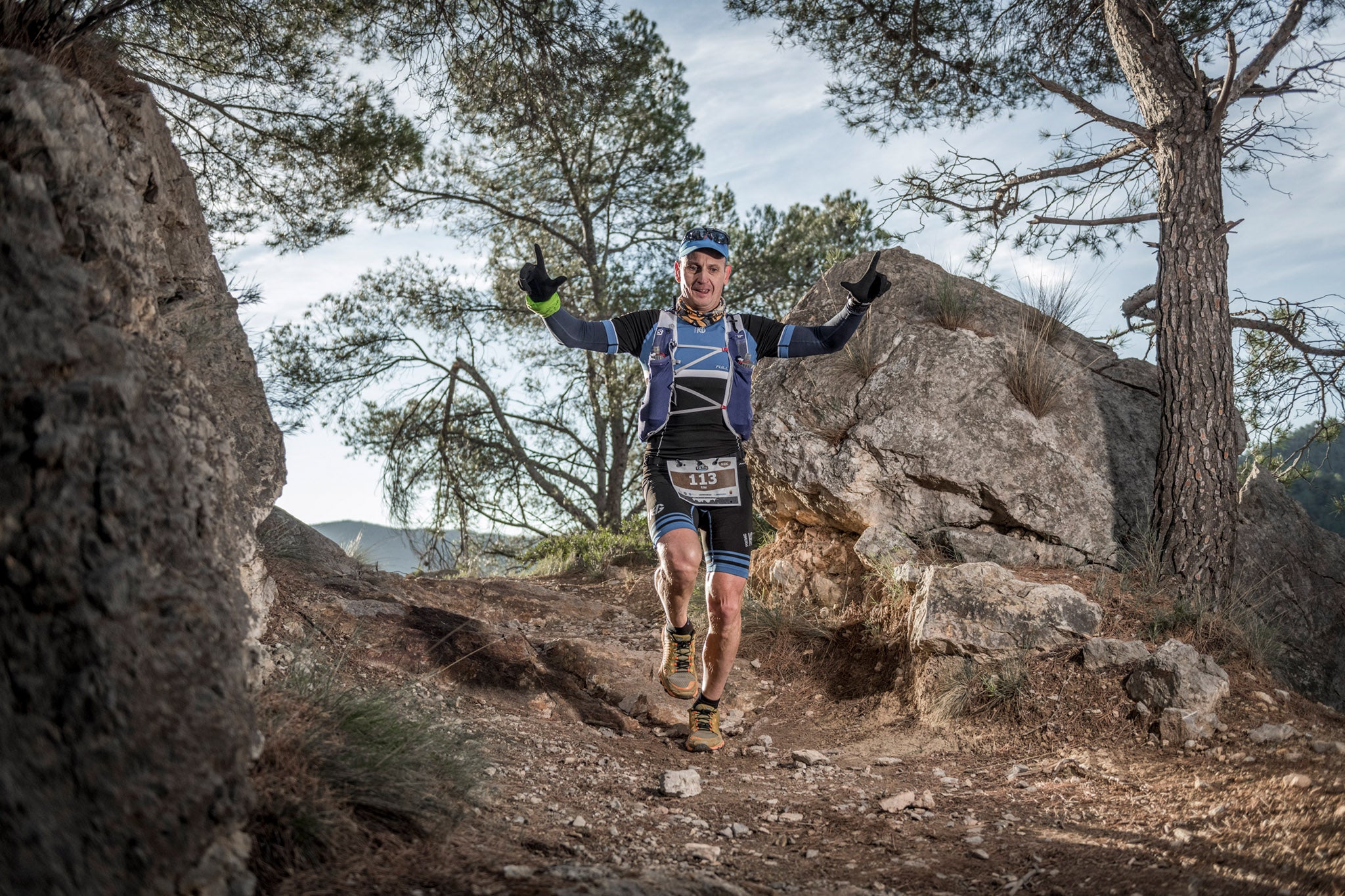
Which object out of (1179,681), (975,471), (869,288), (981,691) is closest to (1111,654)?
(1179,681)

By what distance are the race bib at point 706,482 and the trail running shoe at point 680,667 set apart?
0.72 m

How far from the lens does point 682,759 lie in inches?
174

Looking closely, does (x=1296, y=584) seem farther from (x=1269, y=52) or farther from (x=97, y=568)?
(x=97, y=568)

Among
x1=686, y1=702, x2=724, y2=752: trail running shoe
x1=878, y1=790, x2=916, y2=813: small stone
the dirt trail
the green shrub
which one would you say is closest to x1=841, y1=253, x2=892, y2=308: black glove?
the dirt trail

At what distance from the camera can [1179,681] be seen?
14.2ft

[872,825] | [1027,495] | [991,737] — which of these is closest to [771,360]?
[1027,495]

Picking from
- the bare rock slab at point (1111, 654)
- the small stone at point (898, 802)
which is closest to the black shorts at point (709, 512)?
the small stone at point (898, 802)

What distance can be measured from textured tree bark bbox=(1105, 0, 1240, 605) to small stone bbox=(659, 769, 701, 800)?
367cm

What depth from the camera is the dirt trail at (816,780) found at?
292cm

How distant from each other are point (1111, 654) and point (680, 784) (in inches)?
97.5

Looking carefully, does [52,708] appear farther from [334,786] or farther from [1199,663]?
[1199,663]

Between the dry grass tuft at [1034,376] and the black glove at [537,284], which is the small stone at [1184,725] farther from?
the black glove at [537,284]

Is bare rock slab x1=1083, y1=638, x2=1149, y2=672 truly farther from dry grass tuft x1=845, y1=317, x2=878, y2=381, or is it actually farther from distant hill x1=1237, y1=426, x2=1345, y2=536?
distant hill x1=1237, y1=426, x2=1345, y2=536

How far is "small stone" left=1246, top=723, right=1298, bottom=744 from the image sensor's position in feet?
13.2
